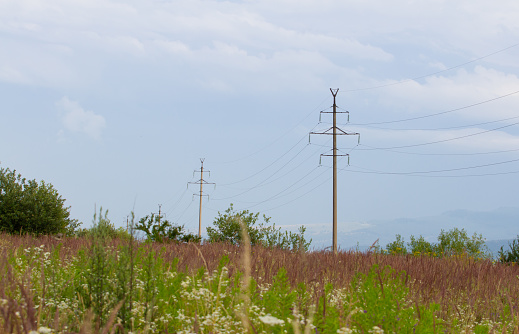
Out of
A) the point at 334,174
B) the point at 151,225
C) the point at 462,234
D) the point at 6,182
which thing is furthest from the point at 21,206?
the point at 462,234

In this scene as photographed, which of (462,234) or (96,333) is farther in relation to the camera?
(462,234)

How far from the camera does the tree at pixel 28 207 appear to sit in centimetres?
1967

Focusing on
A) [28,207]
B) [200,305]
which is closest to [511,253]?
[200,305]

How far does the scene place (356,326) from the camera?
4.10 metres

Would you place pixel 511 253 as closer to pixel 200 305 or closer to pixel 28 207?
pixel 200 305

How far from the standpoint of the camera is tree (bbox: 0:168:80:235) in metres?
19.7

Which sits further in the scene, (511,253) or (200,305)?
(511,253)

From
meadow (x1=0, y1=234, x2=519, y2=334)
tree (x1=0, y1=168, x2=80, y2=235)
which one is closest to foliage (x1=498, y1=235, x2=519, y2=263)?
meadow (x1=0, y1=234, x2=519, y2=334)

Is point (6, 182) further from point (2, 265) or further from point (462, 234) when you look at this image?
point (462, 234)

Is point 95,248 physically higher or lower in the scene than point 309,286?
higher

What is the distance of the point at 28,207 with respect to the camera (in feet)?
65.6

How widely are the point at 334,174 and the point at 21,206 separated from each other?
80.3 ft

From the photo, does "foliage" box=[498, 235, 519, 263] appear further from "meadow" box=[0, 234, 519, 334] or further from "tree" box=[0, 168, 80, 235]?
"tree" box=[0, 168, 80, 235]

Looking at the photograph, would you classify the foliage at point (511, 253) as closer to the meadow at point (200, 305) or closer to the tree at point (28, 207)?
the meadow at point (200, 305)
